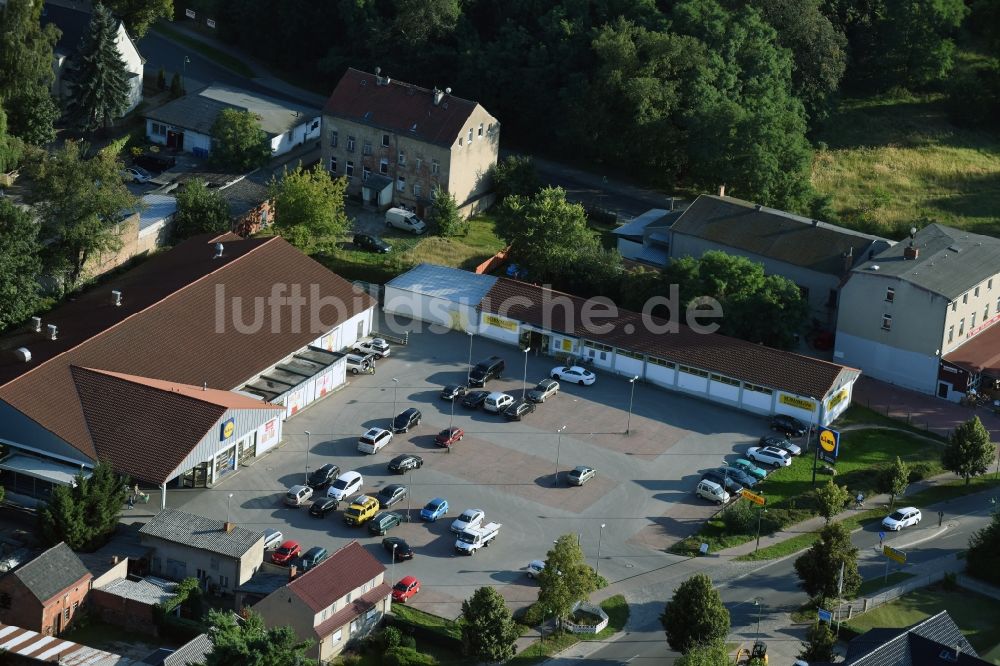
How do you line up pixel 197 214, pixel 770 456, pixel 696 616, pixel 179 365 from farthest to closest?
pixel 197 214, pixel 770 456, pixel 179 365, pixel 696 616

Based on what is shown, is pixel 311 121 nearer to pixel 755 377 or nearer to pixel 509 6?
pixel 509 6

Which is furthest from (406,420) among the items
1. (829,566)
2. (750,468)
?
(829,566)

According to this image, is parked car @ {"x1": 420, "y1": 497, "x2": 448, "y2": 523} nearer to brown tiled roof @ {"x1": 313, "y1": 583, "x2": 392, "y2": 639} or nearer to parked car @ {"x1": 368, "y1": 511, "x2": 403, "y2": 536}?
parked car @ {"x1": 368, "y1": 511, "x2": 403, "y2": 536}

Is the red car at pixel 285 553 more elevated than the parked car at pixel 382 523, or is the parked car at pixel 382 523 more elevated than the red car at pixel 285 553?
the parked car at pixel 382 523

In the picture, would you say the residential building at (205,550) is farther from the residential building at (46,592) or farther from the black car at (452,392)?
the black car at (452,392)

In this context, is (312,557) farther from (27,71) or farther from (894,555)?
(27,71)

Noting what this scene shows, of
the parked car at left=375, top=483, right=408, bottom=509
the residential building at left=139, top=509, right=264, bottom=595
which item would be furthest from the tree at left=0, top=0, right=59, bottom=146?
the parked car at left=375, top=483, right=408, bottom=509

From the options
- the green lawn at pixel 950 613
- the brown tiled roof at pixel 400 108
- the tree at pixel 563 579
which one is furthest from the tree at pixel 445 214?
the green lawn at pixel 950 613
